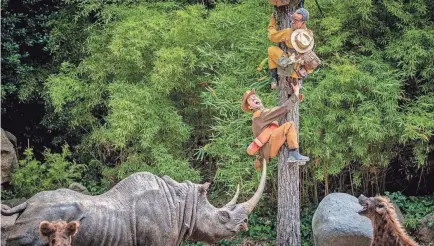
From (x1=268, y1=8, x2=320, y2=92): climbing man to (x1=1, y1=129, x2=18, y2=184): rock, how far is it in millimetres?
4178

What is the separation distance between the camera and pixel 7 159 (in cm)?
923

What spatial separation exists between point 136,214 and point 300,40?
80.7 inches

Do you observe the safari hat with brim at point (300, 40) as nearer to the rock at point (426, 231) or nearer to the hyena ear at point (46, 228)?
the hyena ear at point (46, 228)

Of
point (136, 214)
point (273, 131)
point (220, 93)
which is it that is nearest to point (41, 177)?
point (220, 93)

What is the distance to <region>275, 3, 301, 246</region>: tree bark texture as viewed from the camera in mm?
6609

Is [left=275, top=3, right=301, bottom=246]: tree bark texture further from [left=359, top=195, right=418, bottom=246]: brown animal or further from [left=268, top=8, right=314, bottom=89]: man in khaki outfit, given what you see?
[left=359, top=195, right=418, bottom=246]: brown animal

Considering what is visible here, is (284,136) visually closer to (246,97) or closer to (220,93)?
(246,97)

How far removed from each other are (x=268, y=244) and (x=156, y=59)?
2.54 m

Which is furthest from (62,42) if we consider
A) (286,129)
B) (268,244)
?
(286,129)

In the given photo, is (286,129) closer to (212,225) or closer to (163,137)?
(212,225)

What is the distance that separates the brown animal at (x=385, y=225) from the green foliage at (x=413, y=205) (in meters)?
3.25

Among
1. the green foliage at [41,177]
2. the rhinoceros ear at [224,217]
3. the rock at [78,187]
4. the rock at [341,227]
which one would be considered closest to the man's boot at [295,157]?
the rhinoceros ear at [224,217]

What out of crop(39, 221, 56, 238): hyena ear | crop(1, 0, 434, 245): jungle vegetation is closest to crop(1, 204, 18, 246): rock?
crop(39, 221, 56, 238): hyena ear

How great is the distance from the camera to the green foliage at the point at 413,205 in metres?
8.73
